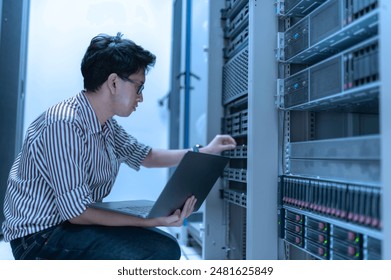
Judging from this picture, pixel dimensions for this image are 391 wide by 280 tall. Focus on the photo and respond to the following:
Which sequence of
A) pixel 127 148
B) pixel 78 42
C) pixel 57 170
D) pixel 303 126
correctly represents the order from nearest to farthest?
pixel 57 170, pixel 303 126, pixel 127 148, pixel 78 42

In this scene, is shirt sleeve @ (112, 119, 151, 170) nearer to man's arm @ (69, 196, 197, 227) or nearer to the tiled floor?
man's arm @ (69, 196, 197, 227)

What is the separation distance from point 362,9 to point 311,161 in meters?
0.47

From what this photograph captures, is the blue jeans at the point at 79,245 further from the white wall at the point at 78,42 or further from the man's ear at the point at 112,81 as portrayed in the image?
the white wall at the point at 78,42

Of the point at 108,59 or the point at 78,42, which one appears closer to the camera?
the point at 108,59

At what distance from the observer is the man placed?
1.07 m

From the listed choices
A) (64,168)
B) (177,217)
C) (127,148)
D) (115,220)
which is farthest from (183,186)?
(127,148)

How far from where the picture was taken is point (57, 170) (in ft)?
3.45

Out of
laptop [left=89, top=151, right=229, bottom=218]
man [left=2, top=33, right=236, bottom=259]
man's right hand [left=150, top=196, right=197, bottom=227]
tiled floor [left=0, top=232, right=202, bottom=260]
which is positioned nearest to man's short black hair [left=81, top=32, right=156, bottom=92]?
man [left=2, top=33, right=236, bottom=259]

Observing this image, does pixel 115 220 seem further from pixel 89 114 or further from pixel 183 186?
pixel 89 114

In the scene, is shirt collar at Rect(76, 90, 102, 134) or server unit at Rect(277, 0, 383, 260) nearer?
server unit at Rect(277, 0, 383, 260)

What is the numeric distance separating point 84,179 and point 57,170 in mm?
97

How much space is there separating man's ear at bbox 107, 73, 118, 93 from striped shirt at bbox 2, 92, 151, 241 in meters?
0.11

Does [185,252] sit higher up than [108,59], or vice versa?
[108,59]
